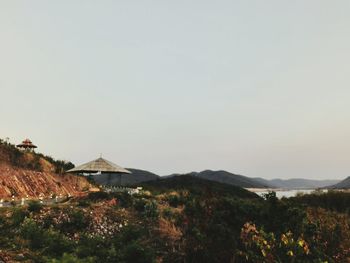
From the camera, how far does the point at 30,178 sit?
1328 inches

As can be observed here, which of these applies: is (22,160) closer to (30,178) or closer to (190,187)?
(30,178)

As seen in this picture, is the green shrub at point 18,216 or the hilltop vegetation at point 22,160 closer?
the green shrub at point 18,216

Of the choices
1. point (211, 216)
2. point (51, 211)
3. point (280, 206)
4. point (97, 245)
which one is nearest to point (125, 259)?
point (97, 245)

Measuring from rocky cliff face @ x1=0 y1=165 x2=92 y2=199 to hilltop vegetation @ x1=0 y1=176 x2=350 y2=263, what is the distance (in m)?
11.4

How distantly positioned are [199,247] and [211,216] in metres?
1.17

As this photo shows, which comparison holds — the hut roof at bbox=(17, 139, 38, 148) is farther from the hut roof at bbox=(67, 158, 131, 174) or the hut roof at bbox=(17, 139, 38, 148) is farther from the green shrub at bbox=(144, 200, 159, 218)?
the green shrub at bbox=(144, 200, 159, 218)

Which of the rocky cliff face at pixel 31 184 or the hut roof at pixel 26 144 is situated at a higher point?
the hut roof at pixel 26 144

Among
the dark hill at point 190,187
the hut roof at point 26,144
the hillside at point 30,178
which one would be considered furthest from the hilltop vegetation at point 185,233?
the hut roof at point 26,144

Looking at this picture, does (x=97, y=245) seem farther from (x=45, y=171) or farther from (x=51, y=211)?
(x=45, y=171)

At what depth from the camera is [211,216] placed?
10.3m

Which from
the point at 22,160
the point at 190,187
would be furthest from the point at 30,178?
the point at 190,187

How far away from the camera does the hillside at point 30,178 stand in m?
30.6

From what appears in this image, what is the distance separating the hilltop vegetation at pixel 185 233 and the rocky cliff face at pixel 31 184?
11385 mm

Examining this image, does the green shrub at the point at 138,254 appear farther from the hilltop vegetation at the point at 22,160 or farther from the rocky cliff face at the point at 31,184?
the hilltop vegetation at the point at 22,160
